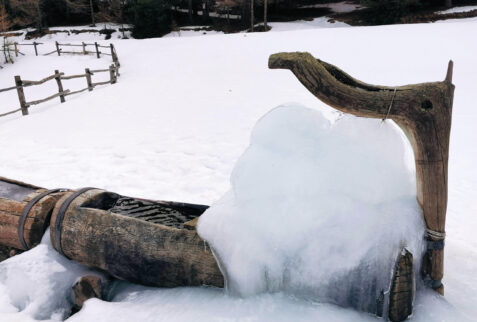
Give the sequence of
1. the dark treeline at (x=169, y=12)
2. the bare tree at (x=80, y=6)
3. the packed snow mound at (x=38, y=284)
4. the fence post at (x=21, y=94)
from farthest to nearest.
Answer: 1. the bare tree at (x=80, y=6)
2. the dark treeline at (x=169, y=12)
3. the fence post at (x=21, y=94)
4. the packed snow mound at (x=38, y=284)

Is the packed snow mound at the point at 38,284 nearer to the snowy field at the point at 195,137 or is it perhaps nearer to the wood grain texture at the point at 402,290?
the snowy field at the point at 195,137

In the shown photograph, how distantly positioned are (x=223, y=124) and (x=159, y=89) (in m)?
4.73

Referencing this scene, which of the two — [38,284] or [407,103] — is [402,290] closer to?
[407,103]

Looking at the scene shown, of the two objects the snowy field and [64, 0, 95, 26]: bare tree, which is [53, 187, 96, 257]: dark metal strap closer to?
the snowy field

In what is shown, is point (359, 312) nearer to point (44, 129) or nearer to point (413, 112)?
point (413, 112)

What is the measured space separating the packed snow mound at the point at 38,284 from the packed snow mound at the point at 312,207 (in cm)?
97

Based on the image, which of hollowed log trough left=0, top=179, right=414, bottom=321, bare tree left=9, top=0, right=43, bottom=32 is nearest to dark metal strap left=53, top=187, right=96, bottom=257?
hollowed log trough left=0, top=179, right=414, bottom=321

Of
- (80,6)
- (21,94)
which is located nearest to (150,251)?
(21,94)

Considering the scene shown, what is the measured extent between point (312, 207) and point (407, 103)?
0.65 meters

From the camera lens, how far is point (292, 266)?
1.80m

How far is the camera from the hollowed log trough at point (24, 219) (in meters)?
2.32

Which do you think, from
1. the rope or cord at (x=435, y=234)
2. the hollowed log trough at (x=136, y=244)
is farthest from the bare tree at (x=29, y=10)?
the rope or cord at (x=435, y=234)

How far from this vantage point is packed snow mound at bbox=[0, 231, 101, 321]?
204cm

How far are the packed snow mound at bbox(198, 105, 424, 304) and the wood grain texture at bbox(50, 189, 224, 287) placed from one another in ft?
0.46
